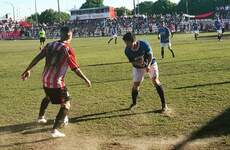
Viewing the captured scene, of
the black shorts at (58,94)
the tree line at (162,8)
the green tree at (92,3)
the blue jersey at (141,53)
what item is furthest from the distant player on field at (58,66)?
the green tree at (92,3)

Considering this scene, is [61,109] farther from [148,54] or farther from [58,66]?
[148,54]

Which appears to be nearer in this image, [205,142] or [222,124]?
[205,142]

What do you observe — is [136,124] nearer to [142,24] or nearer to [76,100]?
[76,100]

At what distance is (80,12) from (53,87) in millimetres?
110000

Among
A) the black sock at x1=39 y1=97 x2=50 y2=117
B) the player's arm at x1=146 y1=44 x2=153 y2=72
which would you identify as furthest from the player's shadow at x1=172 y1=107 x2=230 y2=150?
the black sock at x1=39 y1=97 x2=50 y2=117

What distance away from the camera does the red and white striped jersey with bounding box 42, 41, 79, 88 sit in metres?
8.53

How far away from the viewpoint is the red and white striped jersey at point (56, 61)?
8.53 metres

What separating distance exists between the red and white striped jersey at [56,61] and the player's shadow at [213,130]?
2341mm

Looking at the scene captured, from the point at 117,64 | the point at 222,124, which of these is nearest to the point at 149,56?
the point at 222,124

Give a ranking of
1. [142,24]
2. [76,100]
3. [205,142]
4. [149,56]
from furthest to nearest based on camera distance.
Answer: [142,24], [76,100], [149,56], [205,142]

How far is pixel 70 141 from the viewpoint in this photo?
8.60 meters

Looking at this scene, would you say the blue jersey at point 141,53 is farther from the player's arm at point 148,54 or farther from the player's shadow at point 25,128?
the player's shadow at point 25,128

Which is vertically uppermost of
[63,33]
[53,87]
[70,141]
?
[63,33]

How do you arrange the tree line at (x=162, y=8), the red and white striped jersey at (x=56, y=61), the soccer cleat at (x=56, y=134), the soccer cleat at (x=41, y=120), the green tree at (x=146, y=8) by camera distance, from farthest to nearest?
the green tree at (x=146, y=8) < the tree line at (x=162, y=8) < the soccer cleat at (x=41, y=120) < the soccer cleat at (x=56, y=134) < the red and white striped jersey at (x=56, y=61)
